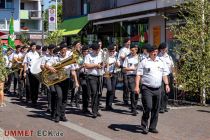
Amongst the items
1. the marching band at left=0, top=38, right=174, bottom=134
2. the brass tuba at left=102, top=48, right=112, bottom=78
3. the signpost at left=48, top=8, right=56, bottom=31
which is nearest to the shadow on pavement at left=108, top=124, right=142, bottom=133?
the marching band at left=0, top=38, right=174, bottom=134

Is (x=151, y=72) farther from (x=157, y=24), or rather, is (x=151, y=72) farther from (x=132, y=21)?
(x=132, y=21)

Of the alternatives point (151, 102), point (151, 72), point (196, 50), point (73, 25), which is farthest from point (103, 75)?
point (73, 25)

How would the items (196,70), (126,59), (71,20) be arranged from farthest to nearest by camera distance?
(71,20) < (196,70) < (126,59)

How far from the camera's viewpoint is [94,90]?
11.8 meters

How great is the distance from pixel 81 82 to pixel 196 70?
11.5 ft

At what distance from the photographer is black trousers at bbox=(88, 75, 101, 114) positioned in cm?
1179

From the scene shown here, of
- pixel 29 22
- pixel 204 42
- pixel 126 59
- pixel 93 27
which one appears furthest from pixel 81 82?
pixel 29 22

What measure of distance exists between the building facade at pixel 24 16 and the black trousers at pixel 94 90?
5078cm

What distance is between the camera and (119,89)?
19.9 meters

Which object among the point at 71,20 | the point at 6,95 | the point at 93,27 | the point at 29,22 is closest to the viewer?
the point at 6,95

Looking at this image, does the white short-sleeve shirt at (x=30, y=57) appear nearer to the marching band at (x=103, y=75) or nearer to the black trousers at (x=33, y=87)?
the black trousers at (x=33, y=87)

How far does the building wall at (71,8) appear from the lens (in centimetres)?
3694

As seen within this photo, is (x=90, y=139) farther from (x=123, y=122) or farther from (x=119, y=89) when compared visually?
(x=119, y=89)

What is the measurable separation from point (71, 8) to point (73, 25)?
438 centimetres
